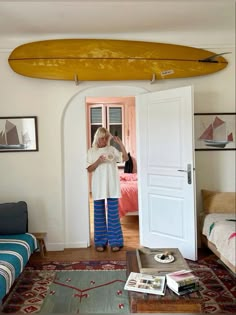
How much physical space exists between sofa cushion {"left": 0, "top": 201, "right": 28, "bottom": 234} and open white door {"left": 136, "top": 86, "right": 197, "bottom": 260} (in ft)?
3.72

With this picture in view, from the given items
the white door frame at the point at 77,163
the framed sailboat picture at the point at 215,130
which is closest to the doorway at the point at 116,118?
the white door frame at the point at 77,163

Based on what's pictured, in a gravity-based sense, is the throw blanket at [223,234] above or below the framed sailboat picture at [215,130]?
below

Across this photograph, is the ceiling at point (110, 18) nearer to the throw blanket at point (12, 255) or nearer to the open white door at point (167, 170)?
the open white door at point (167, 170)

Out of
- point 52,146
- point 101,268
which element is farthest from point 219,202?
point 52,146

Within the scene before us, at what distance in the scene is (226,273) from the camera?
90.0 inches

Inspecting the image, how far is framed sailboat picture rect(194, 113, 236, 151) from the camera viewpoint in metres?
2.82

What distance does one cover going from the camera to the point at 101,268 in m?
2.45

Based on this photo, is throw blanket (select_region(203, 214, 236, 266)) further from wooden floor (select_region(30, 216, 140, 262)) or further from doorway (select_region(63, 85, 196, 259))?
wooden floor (select_region(30, 216, 140, 262))

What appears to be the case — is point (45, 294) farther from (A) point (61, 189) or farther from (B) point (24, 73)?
(B) point (24, 73)

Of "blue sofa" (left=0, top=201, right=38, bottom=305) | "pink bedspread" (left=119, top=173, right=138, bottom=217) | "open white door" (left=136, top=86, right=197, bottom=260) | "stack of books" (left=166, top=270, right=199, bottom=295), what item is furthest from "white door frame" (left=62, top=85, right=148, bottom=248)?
"stack of books" (left=166, top=270, right=199, bottom=295)

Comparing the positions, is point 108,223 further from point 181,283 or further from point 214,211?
point 181,283

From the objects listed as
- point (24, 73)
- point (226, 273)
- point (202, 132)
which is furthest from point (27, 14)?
point (226, 273)

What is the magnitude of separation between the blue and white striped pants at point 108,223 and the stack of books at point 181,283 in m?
1.38

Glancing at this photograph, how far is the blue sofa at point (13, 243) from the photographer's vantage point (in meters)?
1.89
